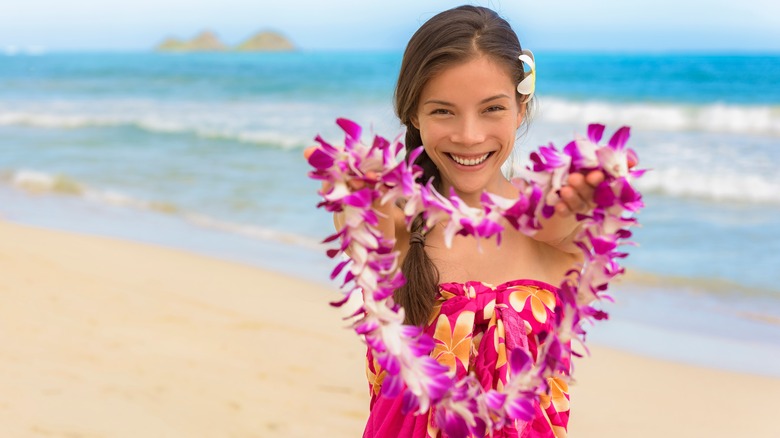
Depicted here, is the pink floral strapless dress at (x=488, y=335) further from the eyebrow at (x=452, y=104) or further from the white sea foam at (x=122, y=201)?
the white sea foam at (x=122, y=201)

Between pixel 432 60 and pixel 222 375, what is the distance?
283cm

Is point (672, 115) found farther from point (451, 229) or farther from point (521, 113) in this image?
point (451, 229)

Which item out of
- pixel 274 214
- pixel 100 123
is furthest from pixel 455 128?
pixel 100 123

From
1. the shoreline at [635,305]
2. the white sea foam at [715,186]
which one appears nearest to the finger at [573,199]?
the shoreline at [635,305]

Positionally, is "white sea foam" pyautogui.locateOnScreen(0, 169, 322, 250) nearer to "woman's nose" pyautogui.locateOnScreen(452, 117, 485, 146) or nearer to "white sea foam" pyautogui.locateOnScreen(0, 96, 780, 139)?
"white sea foam" pyautogui.locateOnScreen(0, 96, 780, 139)

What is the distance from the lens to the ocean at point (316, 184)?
20.3 ft

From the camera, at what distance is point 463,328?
2.58 meters

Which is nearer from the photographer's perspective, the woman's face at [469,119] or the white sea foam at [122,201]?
the woman's face at [469,119]

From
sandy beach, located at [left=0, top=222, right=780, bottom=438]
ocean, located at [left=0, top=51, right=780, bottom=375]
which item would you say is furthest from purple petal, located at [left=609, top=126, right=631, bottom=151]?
sandy beach, located at [left=0, top=222, right=780, bottom=438]

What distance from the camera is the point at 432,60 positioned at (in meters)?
2.68

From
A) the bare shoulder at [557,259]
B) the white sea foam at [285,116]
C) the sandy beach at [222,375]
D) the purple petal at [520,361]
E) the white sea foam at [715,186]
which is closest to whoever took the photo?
the purple petal at [520,361]

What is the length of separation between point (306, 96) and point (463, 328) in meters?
19.8

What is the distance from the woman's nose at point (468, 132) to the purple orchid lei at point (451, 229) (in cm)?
44

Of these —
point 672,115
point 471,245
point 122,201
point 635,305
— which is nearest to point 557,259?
point 471,245
